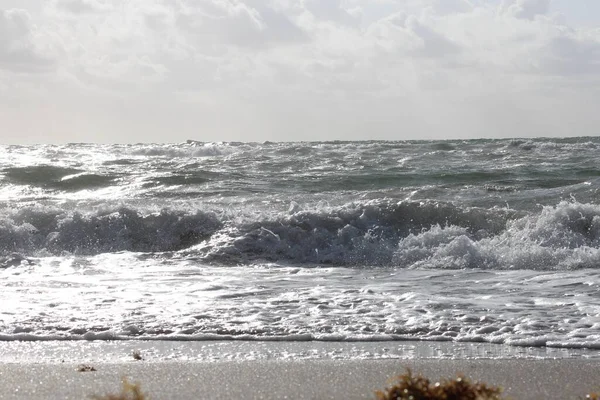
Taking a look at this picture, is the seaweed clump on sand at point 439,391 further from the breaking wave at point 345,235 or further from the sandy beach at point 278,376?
the breaking wave at point 345,235

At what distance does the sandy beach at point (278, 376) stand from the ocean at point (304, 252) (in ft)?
1.69

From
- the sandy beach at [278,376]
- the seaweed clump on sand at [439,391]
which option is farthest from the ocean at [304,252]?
the seaweed clump on sand at [439,391]

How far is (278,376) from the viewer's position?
3.63 m

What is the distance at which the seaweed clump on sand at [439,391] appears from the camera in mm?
2598

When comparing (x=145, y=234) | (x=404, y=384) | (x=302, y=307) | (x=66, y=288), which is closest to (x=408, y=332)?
(x=302, y=307)

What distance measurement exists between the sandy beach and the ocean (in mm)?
515

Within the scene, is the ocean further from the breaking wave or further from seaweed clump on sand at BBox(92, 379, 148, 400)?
seaweed clump on sand at BBox(92, 379, 148, 400)

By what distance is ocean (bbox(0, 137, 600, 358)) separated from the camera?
16.5 feet

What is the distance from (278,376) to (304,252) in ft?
18.6

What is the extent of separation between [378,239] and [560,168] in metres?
8.67

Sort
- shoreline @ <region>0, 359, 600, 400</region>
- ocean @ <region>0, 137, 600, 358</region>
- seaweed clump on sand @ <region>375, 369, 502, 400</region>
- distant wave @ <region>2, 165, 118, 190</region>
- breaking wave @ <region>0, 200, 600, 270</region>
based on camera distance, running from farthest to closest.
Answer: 1. distant wave @ <region>2, 165, 118, 190</region>
2. breaking wave @ <region>0, 200, 600, 270</region>
3. ocean @ <region>0, 137, 600, 358</region>
4. shoreline @ <region>0, 359, 600, 400</region>
5. seaweed clump on sand @ <region>375, 369, 502, 400</region>

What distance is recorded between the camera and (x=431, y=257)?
8641 millimetres

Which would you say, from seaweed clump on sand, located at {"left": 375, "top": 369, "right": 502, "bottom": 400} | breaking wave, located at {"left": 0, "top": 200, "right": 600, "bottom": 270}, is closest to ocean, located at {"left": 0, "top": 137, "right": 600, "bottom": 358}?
breaking wave, located at {"left": 0, "top": 200, "right": 600, "bottom": 270}

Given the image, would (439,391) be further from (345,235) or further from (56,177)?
(56,177)
